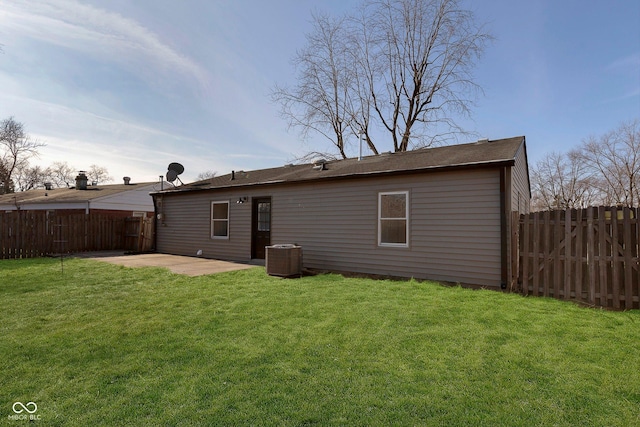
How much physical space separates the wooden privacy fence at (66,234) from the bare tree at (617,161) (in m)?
32.3

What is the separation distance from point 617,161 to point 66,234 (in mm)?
35836

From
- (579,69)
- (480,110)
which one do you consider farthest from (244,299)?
(480,110)

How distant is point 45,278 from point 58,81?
213 inches

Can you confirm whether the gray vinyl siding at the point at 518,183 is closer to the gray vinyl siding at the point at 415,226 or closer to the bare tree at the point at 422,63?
the gray vinyl siding at the point at 415,226

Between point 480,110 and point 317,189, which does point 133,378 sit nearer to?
point 317,189

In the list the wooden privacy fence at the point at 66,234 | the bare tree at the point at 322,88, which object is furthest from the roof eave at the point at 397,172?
the bare tree at the point at 322,88

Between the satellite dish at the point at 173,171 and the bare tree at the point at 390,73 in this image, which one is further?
the bare tree at the point at 390,73

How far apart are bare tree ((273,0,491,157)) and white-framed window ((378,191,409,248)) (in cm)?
1166

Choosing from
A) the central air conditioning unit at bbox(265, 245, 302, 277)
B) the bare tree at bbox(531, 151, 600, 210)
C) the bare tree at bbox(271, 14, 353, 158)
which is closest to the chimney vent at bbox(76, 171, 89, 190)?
the bare tree at bbox(271, 14, 353, 158)

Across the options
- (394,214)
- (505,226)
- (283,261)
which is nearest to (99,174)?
(283,261)

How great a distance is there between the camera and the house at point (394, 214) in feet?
21.3

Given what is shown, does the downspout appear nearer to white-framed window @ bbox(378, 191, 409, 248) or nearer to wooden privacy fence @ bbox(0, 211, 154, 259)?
white-framed window @ bbox(378, 191, 409, 248)

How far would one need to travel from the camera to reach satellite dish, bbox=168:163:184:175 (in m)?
14.2

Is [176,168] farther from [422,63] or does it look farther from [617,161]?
[617,161]
